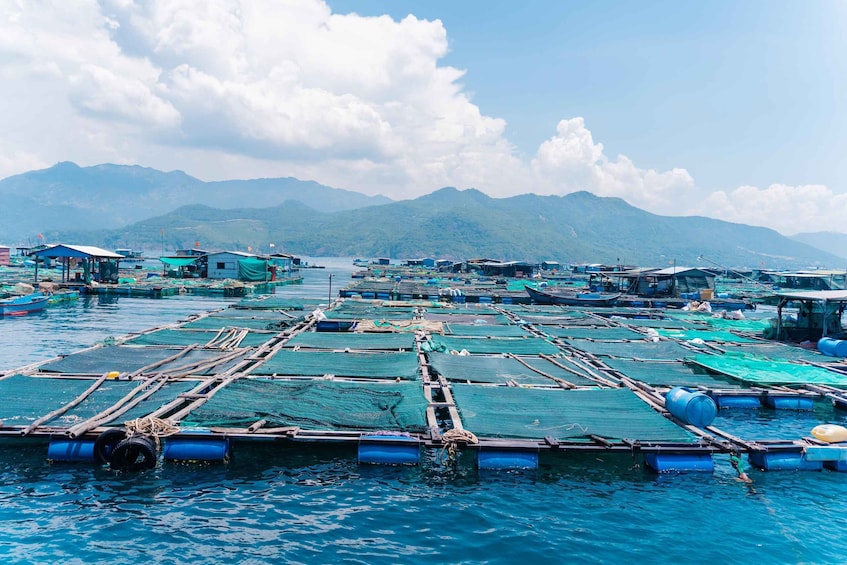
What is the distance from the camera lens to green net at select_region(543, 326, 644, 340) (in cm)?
2794

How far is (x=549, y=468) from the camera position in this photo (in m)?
13.2

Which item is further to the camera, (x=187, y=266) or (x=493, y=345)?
(x=187, y=266)

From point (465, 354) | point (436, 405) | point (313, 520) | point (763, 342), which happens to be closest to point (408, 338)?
point (465, 354)

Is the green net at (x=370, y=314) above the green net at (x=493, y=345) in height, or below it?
above

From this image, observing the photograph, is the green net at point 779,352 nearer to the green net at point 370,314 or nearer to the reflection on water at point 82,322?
the green net at point 370,314

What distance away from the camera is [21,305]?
40219mm

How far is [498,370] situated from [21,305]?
3837cm

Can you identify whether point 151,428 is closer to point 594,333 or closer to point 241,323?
point 241,323

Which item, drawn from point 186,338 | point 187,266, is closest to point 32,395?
point 186,338

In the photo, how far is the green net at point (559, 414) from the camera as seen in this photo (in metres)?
12.9

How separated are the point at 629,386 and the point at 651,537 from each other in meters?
7.79

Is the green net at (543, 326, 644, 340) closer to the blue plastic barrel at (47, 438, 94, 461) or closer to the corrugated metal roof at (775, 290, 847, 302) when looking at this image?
the corrugated metal roof at (775, 290, 847, 302)

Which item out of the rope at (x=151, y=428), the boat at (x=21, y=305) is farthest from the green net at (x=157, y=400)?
the boat at (x=21, y=305)

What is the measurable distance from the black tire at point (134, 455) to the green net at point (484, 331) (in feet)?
54.0
